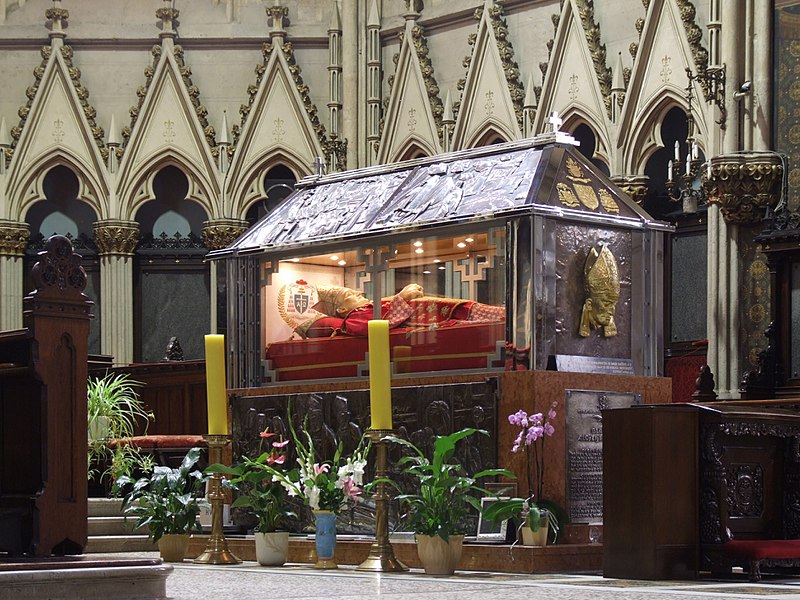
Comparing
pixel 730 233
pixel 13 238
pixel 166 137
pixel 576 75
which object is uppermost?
pixel 576 75

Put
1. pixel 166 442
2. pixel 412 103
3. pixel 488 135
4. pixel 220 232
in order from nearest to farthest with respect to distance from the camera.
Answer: pixel 166 442, pixel 488 135, pixel 412 103, pixel 220 232

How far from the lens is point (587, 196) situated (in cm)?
886

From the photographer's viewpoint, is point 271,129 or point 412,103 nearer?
point 412,103

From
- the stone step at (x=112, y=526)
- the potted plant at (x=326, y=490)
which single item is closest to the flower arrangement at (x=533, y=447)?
the potted plant at (x=326, y=490)

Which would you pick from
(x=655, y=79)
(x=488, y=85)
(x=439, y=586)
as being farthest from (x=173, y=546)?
(x=488, y=85)

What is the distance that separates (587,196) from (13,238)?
1191cm

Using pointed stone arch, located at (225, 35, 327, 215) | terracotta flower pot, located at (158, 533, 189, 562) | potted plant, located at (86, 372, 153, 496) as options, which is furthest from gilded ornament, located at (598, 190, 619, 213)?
pointed stone arch, located at (225, 35, 327, 215)

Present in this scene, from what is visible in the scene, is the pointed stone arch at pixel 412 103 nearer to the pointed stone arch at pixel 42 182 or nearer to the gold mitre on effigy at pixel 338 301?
the pointed stone arch at pixel 42 182

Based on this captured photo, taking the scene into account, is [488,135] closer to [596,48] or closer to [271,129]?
[596,48]

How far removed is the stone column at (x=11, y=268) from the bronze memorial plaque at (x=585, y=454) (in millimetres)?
12093

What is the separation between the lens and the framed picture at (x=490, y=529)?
812cm

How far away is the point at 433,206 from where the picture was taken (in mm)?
9156

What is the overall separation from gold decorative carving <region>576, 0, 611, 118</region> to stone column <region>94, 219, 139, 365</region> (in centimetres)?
624

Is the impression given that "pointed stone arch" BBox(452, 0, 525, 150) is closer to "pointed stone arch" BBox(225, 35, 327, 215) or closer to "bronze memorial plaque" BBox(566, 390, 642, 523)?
"pointed stone arch" BBox(225, 35, 327, 215)
